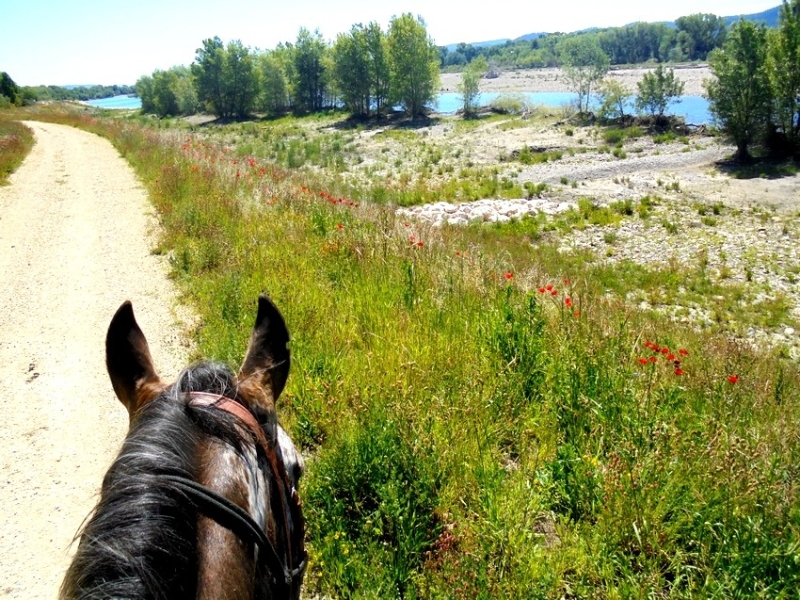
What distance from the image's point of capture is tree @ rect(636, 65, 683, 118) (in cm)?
4172

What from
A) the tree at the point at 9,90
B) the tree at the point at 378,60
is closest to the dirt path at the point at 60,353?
the tree at the point at 378,60

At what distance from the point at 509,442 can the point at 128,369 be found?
3.05 m

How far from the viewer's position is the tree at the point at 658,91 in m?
41.7

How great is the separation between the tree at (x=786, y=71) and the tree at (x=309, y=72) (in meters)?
58.6

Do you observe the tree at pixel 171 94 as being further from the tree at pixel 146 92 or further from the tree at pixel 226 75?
the tree at pixel 226 75

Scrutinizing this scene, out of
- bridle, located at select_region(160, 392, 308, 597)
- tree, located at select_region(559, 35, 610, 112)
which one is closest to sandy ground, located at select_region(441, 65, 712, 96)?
tree, located at select_region(559, 35, 610, 112)

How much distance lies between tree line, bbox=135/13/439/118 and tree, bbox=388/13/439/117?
0.11 meters

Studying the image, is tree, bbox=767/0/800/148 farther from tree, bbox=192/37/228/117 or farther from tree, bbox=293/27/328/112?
tree, bbox=192/37/228/117

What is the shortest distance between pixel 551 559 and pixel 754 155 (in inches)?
1467

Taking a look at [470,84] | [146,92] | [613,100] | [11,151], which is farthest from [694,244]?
[146,92]

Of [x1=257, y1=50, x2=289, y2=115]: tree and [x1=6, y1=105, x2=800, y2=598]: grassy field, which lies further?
[x1=257, y1=50, x2=289, y2=115]: tree

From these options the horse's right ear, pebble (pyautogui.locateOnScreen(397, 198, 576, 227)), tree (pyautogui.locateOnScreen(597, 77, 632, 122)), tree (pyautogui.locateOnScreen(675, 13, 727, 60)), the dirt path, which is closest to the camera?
the horse's right ear

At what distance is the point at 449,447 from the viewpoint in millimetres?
3590

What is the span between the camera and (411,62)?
61.7 metres
